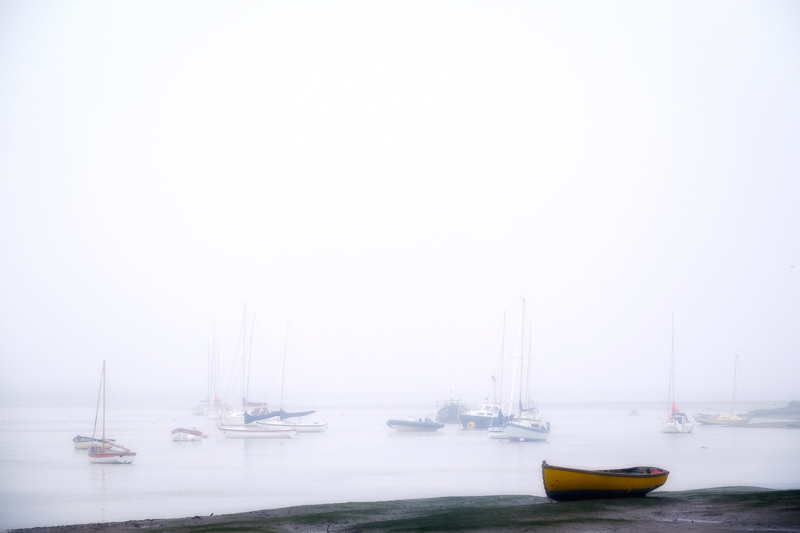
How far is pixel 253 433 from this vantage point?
79562mm

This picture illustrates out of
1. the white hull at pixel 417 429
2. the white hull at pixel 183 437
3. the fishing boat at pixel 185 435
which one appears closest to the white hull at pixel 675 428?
the white hull at pixel 417 429

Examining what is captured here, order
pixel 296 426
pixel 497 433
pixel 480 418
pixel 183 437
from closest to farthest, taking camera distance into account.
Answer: pixel 183 437, pixel 497 433, pixel 296 426, pixel 480 418

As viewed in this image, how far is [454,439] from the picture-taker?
260ft

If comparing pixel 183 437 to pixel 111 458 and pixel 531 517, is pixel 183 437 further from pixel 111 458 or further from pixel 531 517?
pixel 531 517

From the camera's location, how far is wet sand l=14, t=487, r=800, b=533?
17906 mm

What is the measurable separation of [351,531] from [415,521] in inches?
72.1

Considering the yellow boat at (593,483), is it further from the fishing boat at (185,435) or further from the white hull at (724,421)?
the white hull at (724,421)

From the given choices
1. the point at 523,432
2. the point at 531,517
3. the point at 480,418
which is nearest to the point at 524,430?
the point at 523,432

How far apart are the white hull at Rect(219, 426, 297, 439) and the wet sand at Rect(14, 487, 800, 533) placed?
184 feet

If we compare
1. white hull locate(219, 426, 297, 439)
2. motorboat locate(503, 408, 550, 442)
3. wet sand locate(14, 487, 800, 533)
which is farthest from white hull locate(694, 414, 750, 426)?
wet sand locate(14, 487, 800, 533)

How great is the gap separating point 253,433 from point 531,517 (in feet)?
210

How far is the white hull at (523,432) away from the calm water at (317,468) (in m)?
1.84

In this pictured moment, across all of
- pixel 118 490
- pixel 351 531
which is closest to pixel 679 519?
pixel 351 531

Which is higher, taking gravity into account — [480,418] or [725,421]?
[480,418]
